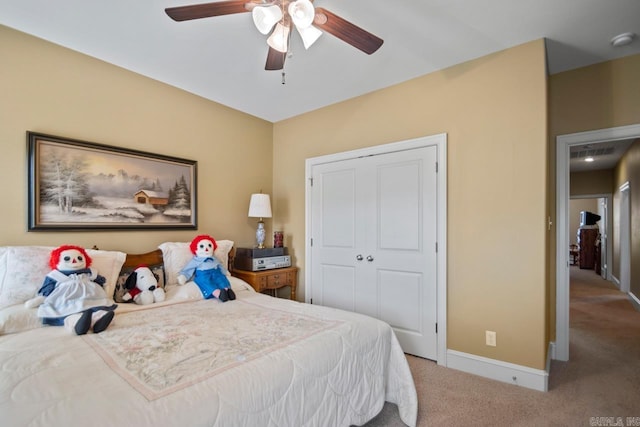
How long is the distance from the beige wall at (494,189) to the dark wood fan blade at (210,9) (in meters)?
1.85

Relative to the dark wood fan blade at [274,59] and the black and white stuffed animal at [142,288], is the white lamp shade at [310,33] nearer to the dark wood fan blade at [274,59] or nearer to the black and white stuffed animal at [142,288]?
the dark wood fan blade at [274,59]

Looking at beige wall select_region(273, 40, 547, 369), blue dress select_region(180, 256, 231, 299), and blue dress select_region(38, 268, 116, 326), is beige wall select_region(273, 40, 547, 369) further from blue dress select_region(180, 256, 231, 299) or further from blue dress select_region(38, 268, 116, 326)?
blue dress select_region(38, 268, 116, 326)

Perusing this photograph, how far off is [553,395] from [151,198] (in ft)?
11.6

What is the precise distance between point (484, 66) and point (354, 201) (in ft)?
5.29

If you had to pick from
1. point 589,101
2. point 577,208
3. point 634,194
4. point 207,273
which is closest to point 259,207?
point 207,273

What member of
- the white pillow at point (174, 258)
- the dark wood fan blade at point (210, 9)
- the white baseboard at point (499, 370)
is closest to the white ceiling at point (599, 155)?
the white baseboard at point (499, 370)

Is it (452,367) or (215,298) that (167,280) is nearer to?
(215,298)

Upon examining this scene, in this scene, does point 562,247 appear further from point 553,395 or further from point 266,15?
point 266,15

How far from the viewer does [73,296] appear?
6.07ft

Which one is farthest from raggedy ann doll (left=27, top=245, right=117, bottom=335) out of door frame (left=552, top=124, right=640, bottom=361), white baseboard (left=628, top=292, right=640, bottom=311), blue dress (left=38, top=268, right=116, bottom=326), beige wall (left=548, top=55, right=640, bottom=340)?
white baseboard (left=628, top=292, right=640, bottom=311)

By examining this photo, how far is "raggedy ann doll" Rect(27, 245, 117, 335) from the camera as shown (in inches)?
66.2

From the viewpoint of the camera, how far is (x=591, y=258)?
8.48 meters

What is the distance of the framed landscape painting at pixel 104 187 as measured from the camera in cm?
225

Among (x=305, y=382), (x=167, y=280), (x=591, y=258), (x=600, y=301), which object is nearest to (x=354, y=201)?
(x=167, y=280)
